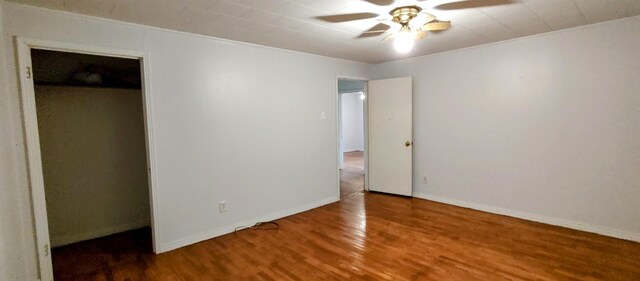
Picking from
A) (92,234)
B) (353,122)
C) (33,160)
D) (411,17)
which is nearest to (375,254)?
(411,17)

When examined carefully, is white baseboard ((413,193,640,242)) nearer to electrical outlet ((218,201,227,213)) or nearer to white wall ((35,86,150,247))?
electrical outlet ((218,201,227,213))

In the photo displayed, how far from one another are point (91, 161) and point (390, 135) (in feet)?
13.7

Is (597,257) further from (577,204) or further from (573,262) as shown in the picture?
(577,204)

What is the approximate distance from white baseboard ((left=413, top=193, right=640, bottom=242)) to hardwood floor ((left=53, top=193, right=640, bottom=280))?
4.6 inches

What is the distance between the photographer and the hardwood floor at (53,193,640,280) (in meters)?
2.43

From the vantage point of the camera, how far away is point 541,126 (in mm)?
3436

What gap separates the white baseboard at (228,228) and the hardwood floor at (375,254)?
0.09m

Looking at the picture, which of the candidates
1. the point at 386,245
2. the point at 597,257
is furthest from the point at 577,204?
the point at 386,245

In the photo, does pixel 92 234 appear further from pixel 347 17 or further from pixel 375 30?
pixel 375 30

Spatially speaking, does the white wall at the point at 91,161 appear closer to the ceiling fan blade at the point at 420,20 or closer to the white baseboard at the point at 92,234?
the white baseboard at the point at 92,234

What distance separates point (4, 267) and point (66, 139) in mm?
1678

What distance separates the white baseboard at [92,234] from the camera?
3.08 metres

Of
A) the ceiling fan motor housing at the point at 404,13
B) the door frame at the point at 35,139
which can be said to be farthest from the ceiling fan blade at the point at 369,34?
the door frame at the point at 35,139

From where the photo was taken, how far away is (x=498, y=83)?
3742 millimetres
